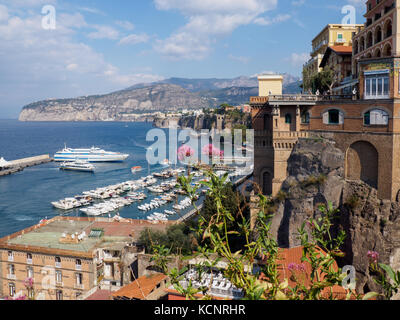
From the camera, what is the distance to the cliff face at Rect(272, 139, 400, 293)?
69.2 ft

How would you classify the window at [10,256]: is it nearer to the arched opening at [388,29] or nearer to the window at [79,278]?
the window at [79,278]

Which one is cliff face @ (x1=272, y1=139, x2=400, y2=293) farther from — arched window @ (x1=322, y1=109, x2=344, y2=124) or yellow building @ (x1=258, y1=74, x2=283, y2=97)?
yellow building @ (x1=258, y1=74, x2=283, y2=97)

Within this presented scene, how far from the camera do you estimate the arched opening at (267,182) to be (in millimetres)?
28688

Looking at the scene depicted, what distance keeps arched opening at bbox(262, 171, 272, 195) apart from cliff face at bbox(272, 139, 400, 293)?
314 centimetres

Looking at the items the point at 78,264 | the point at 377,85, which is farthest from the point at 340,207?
the point at 78,264

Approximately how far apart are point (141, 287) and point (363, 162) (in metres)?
15.1

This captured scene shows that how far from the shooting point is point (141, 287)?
18.8 m

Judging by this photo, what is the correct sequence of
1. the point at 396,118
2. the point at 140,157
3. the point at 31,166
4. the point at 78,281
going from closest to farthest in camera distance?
1. the point at 396,118
2. the point at 78,281
3. the point at 31,166
4. the point at 140,157

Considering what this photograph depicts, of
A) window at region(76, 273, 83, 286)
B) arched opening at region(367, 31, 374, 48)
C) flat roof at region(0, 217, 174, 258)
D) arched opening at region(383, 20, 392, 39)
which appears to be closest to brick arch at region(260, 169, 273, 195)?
flat roof at region(0, 217, 174, 258)

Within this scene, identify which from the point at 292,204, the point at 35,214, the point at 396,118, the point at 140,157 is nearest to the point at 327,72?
the point at 396,118
